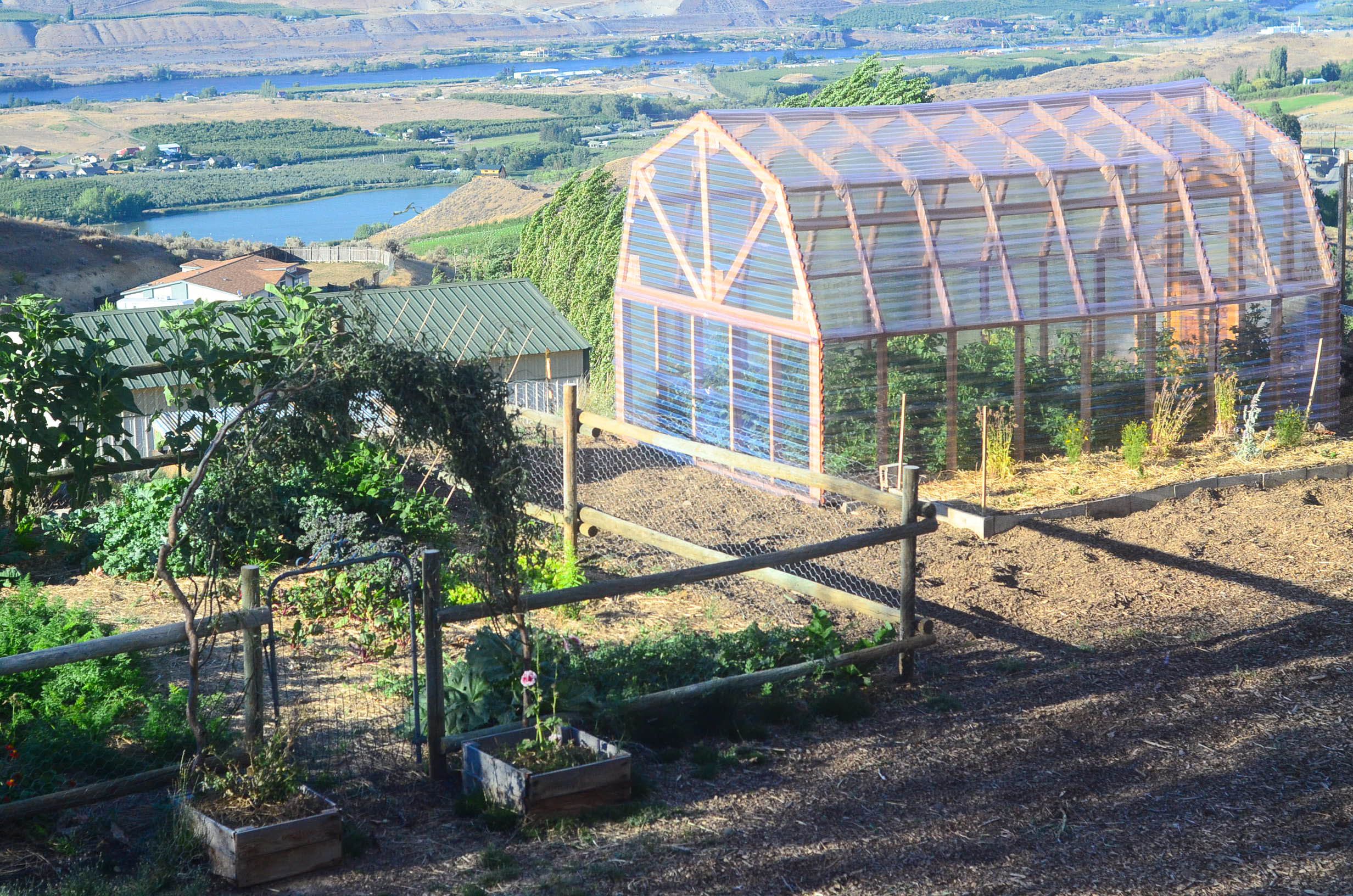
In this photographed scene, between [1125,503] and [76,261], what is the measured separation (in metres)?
57.3

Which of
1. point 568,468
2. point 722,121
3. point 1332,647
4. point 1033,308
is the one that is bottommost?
point 1332,647

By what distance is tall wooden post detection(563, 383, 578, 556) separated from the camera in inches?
404

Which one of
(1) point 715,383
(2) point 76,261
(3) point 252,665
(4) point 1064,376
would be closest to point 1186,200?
(4) point 1064,376

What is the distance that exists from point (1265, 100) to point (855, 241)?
94769 millimetres

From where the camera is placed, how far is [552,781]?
226 inches

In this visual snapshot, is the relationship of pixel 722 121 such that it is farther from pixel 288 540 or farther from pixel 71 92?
pixel 71 92

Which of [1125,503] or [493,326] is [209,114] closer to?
[493,326]

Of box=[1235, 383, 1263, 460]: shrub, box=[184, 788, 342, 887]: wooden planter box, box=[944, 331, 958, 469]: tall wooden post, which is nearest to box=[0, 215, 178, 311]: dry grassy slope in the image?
box=[944, 331, 958, 469]: tall wooden post

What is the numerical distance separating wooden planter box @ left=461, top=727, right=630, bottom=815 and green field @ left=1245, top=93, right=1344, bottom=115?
94.7 meters

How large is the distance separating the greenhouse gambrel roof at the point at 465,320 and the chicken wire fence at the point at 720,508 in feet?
6.13

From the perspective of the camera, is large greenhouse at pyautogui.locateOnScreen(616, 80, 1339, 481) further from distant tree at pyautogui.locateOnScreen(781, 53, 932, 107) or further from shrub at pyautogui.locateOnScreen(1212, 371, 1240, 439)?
distant tree at pyautogui.locateOnScreen(781, 53, 932, 107)

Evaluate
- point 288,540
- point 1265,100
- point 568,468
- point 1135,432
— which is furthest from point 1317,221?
point 1265,100

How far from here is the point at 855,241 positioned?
536 inches

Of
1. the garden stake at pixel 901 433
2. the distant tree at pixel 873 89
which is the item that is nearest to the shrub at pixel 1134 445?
the garden stake at pixel 901 433
